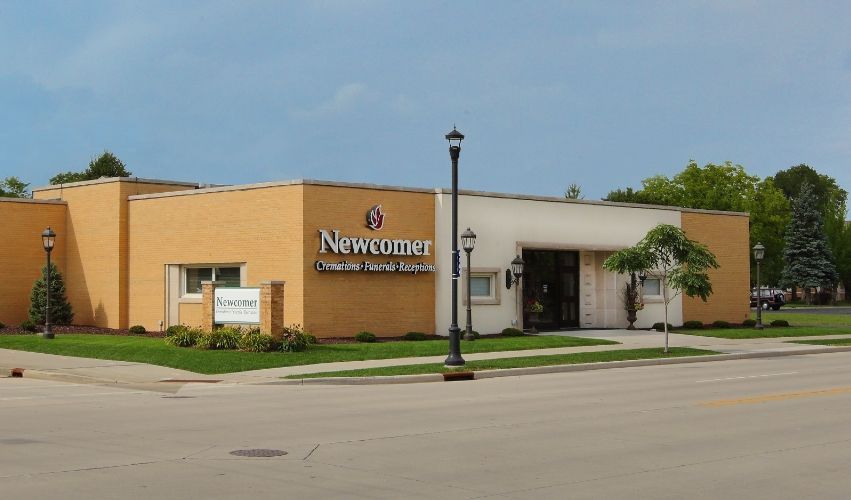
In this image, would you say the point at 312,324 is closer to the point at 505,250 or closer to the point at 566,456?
the point at 505,250

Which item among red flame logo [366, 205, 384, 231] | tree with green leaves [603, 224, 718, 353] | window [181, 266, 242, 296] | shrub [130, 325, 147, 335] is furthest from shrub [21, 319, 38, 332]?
tree with green leaves [603, 224, 718, 353]

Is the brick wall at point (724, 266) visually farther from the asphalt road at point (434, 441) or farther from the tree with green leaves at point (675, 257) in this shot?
the asphalt road at point (434, 441)

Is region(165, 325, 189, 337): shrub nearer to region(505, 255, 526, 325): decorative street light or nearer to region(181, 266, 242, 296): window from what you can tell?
region(181, 266, 242, 296): window

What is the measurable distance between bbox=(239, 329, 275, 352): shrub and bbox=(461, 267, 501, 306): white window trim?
913 centimetres

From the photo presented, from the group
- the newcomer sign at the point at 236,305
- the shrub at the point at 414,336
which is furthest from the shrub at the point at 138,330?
the shrub at the point at 414,336

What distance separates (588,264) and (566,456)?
95.0 ft

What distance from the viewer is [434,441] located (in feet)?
42.9

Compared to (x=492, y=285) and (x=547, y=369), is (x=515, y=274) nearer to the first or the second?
(x=492, y=285)

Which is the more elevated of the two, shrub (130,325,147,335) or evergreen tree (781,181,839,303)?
evergreen tree (781,181,839,303)

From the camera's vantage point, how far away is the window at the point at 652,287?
41.4 metres

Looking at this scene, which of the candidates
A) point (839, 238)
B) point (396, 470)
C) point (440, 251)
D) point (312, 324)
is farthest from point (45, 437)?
point (839, 238)

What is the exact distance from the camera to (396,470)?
10852mm

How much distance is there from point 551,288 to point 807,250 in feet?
202

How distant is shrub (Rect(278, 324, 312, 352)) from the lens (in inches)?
1094
